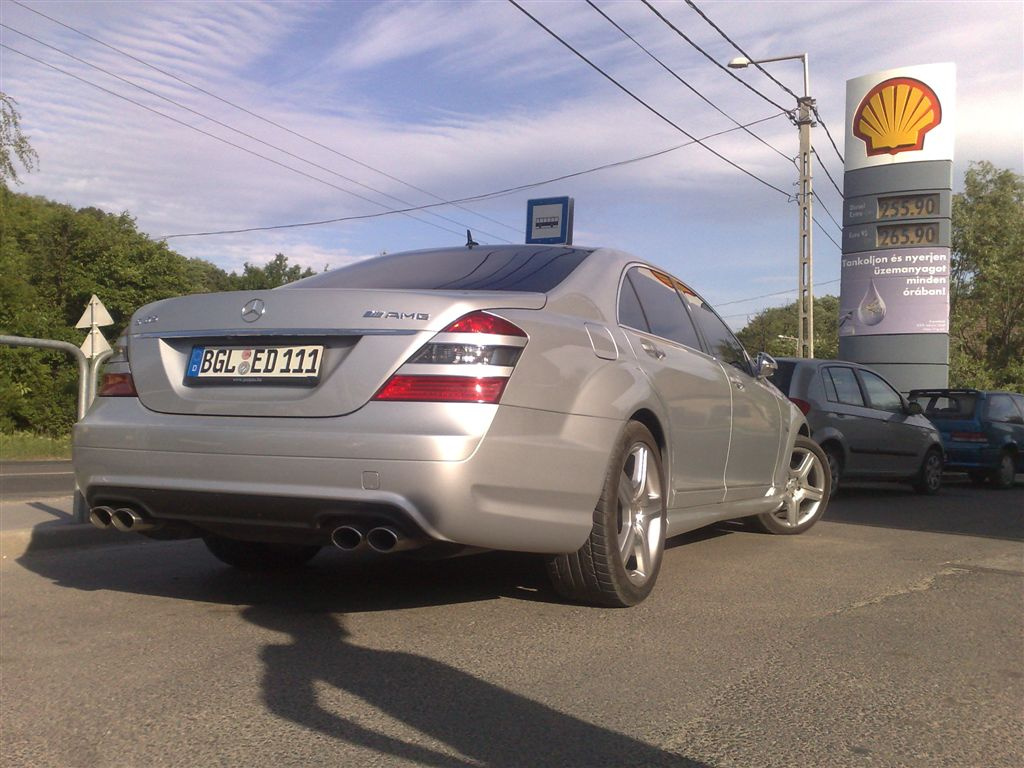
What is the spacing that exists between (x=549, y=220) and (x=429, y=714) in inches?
386

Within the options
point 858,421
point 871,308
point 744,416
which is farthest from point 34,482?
point 871,308

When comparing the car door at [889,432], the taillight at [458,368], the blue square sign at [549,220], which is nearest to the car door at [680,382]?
the taillight at [458,368]

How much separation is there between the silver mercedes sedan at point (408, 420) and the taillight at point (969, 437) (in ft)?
39.9

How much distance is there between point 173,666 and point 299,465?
0.83 m

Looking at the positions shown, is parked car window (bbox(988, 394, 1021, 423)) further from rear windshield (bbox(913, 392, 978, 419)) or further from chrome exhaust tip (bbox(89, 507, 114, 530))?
chrome exhaust tip (bbox(89, 507, 114, 530))

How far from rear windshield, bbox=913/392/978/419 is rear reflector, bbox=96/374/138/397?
45.6ft

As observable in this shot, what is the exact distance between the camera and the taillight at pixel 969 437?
601 inches

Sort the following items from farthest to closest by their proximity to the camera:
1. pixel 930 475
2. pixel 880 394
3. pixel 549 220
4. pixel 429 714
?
pixel 930 475
pixel 549 220
pixel 880 394
pixel 429 714

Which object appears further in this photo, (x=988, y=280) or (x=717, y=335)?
(x=988, y=280)

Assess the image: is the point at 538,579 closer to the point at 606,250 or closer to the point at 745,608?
the point at 745,608

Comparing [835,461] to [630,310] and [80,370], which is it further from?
[80,370]

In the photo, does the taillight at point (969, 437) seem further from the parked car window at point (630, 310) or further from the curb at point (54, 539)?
the curb at point (54, 539)

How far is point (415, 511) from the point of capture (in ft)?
11.7

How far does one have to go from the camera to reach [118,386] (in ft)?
13.8
